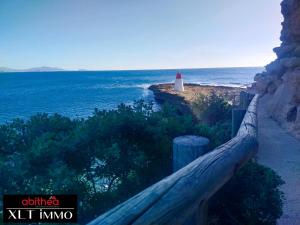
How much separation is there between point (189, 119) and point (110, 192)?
1.27 meters

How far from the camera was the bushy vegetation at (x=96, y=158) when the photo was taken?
101 inches

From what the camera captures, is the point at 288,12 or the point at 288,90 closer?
the point at 288,90

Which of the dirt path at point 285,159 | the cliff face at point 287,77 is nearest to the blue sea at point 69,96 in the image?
the dirt path at point 285,159

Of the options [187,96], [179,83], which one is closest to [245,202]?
[187,96]

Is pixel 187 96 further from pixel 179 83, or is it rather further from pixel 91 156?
pixel 91 156

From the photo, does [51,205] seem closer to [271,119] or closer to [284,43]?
[271,119]

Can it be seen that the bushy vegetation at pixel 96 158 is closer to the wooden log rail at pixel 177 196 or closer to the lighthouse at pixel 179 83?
the wooden log rail at pixel 177 196

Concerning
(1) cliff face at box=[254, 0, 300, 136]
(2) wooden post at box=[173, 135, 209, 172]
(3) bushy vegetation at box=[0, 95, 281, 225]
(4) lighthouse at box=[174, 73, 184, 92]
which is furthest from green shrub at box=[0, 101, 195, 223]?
(4) lighthouse at box=[174, 73, 184, 92]

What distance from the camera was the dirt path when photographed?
4465 mm

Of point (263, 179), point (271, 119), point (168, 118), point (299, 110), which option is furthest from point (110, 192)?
point (271, 119)

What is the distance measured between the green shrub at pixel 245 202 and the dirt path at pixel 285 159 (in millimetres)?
1286

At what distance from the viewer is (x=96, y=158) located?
9.03 ft

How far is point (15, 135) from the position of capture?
309 centimetres

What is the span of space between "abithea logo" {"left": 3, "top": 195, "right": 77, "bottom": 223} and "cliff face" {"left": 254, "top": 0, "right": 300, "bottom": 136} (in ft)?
27.1
